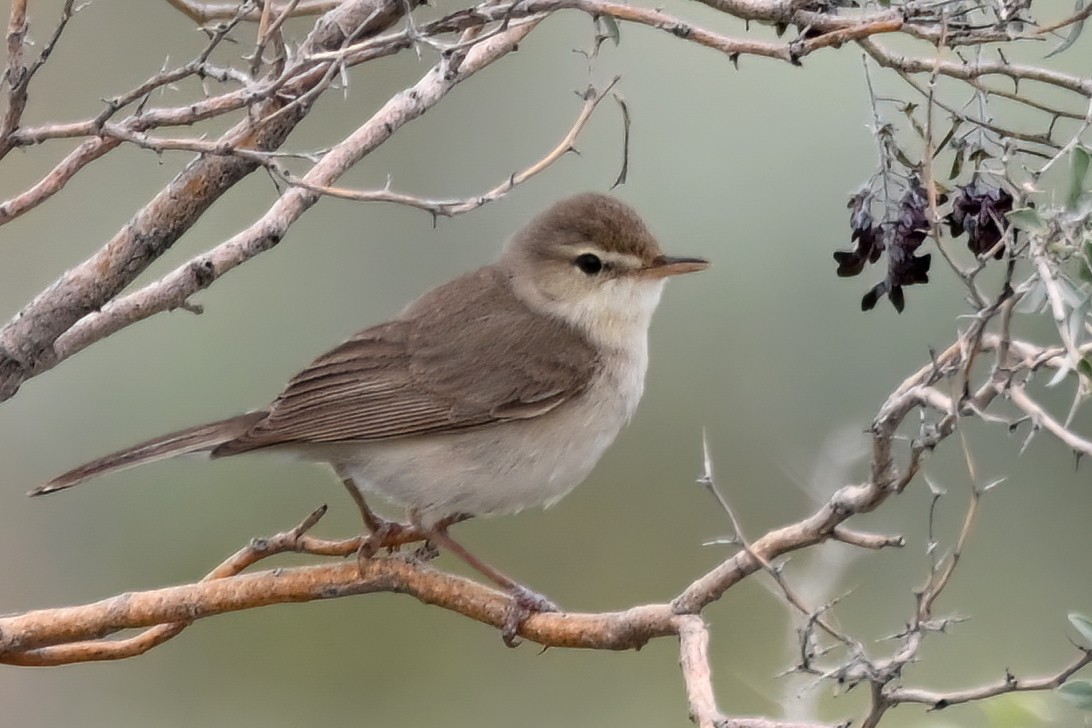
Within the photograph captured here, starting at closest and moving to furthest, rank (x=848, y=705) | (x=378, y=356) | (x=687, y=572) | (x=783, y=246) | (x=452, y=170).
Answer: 1. (x=378, y=356)
2. (x=848, y=705)
3. (x=687, y=572)
4. (x=783, y=246)
5. (x=452, y=170)

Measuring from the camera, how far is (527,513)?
4973 mm

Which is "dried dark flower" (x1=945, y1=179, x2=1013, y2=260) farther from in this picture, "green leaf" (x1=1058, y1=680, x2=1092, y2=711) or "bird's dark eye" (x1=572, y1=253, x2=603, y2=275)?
"bird's dark eye" (x1=572, y1=253, x2=603, y2=275)

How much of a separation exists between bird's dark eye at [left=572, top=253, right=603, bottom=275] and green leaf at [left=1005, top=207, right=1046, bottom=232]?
5.92 feet

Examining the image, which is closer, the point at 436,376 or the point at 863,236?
the point at 863,236

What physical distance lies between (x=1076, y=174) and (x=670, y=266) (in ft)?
5.42

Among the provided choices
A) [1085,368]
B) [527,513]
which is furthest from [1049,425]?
[527,513]

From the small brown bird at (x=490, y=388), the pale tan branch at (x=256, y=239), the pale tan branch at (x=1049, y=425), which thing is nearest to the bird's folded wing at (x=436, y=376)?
the small brown bird at (x=490, y=388)

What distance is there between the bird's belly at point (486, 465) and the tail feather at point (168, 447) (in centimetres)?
28

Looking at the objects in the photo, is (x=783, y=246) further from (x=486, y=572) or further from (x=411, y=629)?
(x=486, y=572)

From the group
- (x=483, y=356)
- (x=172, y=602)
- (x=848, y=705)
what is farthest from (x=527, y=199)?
(x=172, y=602)

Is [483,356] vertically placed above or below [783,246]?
below

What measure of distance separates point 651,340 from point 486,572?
7.38 ft

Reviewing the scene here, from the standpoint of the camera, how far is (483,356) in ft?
11.0

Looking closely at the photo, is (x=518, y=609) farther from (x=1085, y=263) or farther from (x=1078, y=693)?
(x=1085, y=263)
